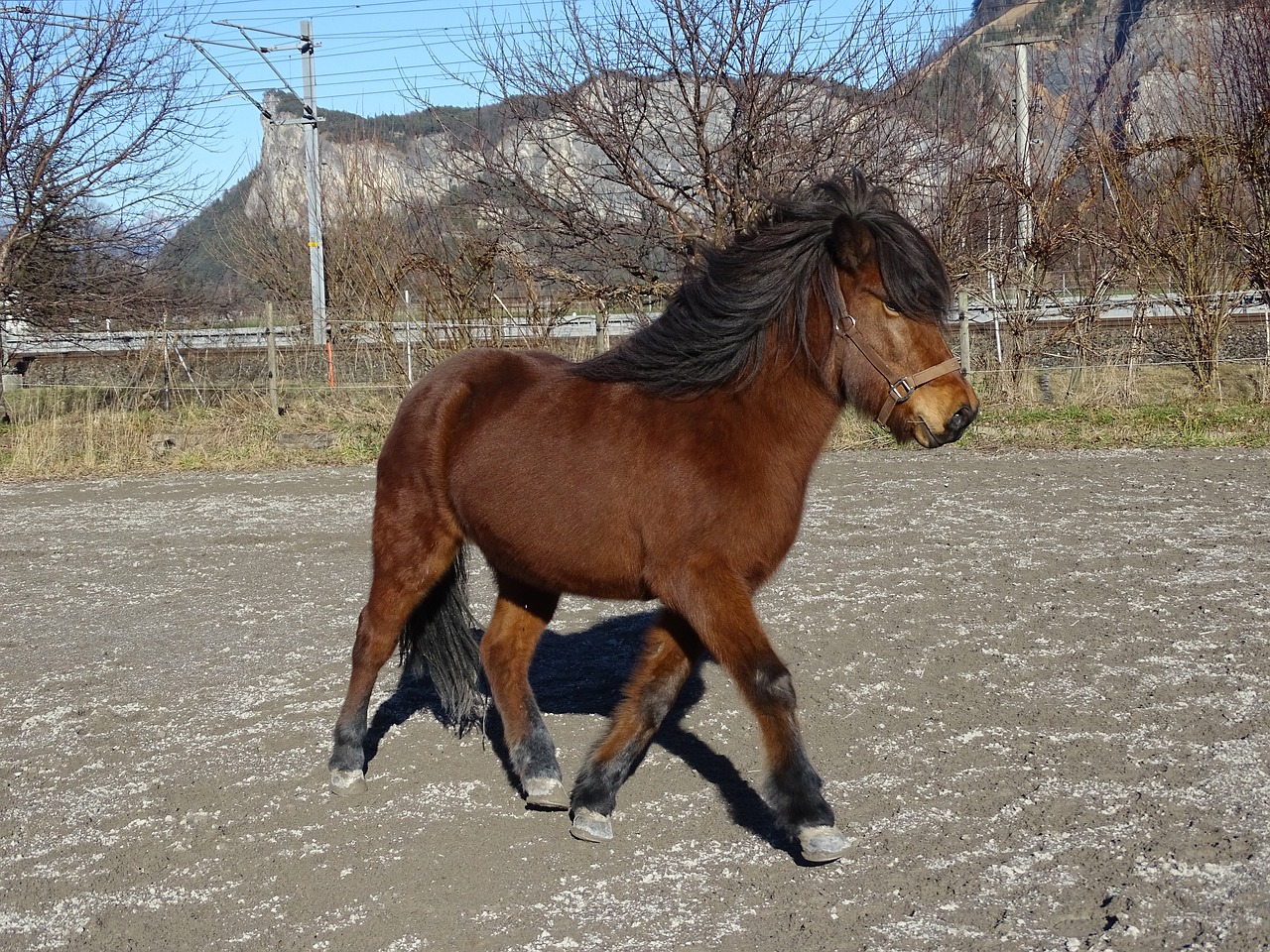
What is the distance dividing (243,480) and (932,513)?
25.8 feet

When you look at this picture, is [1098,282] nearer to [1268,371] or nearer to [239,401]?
[1268,371]

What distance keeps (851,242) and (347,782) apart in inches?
112

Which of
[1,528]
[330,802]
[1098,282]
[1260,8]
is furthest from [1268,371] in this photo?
[1,528]

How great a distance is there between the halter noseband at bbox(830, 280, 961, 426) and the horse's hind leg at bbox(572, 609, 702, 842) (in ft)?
3.65

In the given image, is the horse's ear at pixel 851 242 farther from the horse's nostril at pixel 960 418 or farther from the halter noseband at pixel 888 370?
the horse's nostril at pixel 960 418

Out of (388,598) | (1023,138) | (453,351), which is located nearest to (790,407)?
(388,598)

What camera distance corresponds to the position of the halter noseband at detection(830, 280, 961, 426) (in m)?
3.69

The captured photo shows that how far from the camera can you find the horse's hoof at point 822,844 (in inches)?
135

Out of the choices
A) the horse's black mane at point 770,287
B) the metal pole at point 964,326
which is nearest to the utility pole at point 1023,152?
the metal pole at point 964,326

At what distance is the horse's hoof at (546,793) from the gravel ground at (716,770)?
89mm

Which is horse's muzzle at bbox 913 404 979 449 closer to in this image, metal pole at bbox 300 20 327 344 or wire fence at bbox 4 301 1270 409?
wire fence at bbox 4 301 1270 409

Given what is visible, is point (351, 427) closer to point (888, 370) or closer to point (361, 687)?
point (361, 687)

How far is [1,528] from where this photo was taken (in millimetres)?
10312

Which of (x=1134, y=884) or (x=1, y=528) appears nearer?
(x=1134, y=884)
